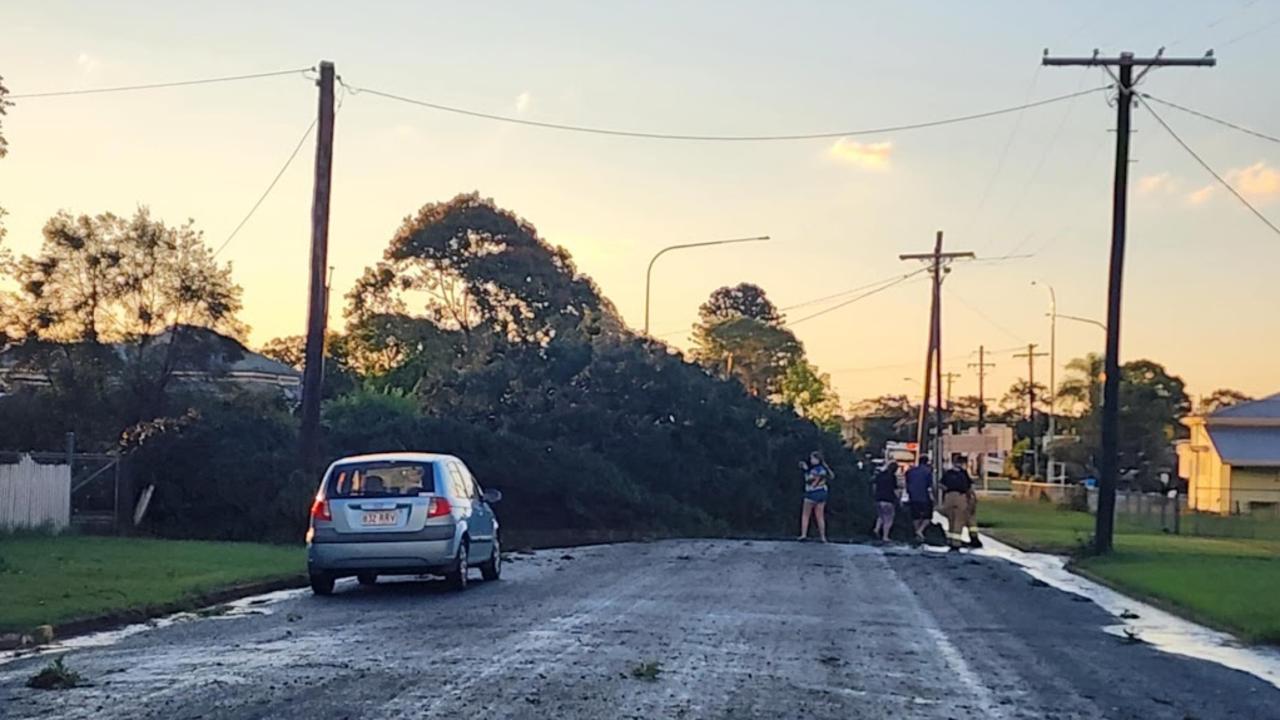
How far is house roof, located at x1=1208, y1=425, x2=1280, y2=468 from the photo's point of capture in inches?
2739

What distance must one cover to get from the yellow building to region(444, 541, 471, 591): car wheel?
54506 millimetres

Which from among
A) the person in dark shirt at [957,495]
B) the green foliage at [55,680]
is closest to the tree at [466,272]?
the person in dark shirt at [957,495]

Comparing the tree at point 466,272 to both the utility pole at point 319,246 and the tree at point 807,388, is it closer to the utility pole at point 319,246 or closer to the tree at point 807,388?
the tree at point 807,388

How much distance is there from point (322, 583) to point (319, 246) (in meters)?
9.27

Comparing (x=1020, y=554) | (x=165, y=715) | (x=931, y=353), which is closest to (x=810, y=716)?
(x=165, y=715)

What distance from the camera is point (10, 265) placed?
3869 cm

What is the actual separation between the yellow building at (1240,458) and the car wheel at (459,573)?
5451 cm

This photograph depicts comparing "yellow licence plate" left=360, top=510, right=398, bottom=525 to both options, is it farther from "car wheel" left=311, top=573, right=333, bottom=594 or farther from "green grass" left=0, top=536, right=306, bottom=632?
"green grass" left=0, top=536, right=306, bottom=632

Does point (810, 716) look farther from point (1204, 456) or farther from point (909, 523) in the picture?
point (1204, 456)

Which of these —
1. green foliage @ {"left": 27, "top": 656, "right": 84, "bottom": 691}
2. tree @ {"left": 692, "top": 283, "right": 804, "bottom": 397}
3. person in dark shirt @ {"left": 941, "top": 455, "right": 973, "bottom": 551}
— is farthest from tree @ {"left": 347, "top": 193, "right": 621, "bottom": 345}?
green foliage @ {"left": 27, "top": 656, "right": 84, "bottom": 691}

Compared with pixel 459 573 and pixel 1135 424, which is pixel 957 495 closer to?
pixel 459 573

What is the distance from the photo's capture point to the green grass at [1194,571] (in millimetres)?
17016

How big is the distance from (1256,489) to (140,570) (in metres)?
59.7

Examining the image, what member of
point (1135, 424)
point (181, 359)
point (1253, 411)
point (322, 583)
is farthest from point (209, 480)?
point (1135, 424)
